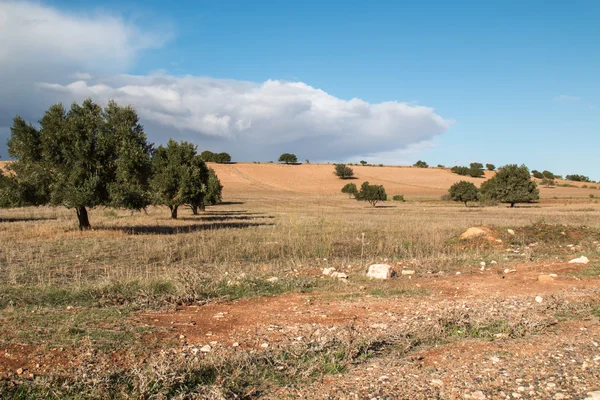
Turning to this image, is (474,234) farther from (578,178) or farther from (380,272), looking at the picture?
(578,178)

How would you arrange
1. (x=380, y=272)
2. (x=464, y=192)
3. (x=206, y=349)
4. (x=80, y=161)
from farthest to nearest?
1. (x=464, y=192)
2. (x=80, y=161)
3. (x=380, y=272)
4. (x=206, y=349)

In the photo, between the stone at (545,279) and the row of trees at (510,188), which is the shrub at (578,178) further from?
the stone at (545,279)

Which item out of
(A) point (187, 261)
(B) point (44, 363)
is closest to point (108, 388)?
(B) point (44, 363)

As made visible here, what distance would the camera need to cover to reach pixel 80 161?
22.1 meters

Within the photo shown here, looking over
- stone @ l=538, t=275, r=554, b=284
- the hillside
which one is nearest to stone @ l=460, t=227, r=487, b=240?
stone @ l=538, t=275, r=554, b=284

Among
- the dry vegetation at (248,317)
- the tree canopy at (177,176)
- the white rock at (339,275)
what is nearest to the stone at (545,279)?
the dry vegetation at (248,317)

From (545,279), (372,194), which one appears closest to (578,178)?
(372,194)

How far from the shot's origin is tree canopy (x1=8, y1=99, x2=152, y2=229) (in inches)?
867

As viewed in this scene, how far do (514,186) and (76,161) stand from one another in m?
57.4

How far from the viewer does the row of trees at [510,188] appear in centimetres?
6088

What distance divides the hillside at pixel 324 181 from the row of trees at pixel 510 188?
59.7ft

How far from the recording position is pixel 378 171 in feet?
419

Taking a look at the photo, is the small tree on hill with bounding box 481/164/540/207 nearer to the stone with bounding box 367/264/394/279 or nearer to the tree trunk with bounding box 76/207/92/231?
the tree trunk with bounding box 76/207/92/231

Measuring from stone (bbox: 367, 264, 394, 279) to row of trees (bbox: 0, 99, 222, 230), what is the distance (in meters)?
15.1
